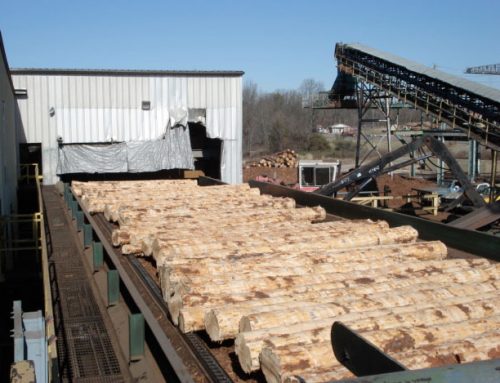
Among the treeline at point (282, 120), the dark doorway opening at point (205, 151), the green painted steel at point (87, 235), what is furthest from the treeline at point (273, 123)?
the green painted steel at point (87, 235)

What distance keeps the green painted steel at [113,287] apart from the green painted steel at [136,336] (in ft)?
5.34

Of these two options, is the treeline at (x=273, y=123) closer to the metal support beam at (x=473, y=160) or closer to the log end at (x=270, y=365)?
the metal support beam at (x=473, y=160)

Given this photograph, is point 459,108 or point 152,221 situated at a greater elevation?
point 459,108

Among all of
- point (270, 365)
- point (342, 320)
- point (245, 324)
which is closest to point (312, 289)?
point (342, 320)

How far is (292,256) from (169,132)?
18.0m

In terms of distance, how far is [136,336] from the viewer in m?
4.89

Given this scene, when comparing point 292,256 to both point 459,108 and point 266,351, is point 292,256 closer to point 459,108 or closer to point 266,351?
point 266,351

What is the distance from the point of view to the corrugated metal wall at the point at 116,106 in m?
21.6

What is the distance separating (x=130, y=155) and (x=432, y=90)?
13.9 m

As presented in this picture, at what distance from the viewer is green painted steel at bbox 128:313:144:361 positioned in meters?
4.77

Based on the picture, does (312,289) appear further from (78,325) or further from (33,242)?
(33,242)

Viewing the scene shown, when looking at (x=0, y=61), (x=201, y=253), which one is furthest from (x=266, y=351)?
(x=0, y=61)

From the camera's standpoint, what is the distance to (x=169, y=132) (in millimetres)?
23109

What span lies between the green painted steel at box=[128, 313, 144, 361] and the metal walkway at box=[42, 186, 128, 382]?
250 mm
